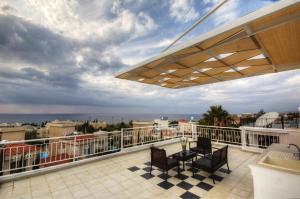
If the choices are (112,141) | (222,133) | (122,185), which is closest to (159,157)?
(122,185)

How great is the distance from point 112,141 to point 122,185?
8.08 feet

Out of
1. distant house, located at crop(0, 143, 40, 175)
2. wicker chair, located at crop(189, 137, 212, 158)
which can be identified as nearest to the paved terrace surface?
distant house, located at crop(0, 143, 40, 175)

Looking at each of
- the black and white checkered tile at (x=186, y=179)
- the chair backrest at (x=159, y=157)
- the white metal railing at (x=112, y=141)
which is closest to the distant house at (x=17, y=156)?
the white metal railing at (x=112, y=141)

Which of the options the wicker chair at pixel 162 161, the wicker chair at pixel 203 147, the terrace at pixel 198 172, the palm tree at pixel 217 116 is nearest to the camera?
the terrace at pixel 198 172

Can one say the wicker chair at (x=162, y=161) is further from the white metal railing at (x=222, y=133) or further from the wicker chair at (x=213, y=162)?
the white metal railing at (x=222, y=133)

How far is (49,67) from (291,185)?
16152mm

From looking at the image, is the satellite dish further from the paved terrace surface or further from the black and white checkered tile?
the black and white checkered tile

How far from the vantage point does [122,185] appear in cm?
320

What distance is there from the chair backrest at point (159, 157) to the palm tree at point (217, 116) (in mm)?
9613

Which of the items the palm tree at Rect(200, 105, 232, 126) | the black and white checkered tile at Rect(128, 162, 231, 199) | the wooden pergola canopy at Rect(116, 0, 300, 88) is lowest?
the black and white checkered tile at Rect(128, 162, 231, 199)

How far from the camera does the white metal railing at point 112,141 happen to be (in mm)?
4184

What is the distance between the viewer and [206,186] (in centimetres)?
314

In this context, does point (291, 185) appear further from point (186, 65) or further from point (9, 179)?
point (9, 179)

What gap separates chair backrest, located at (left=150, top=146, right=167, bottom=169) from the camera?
337 cm
